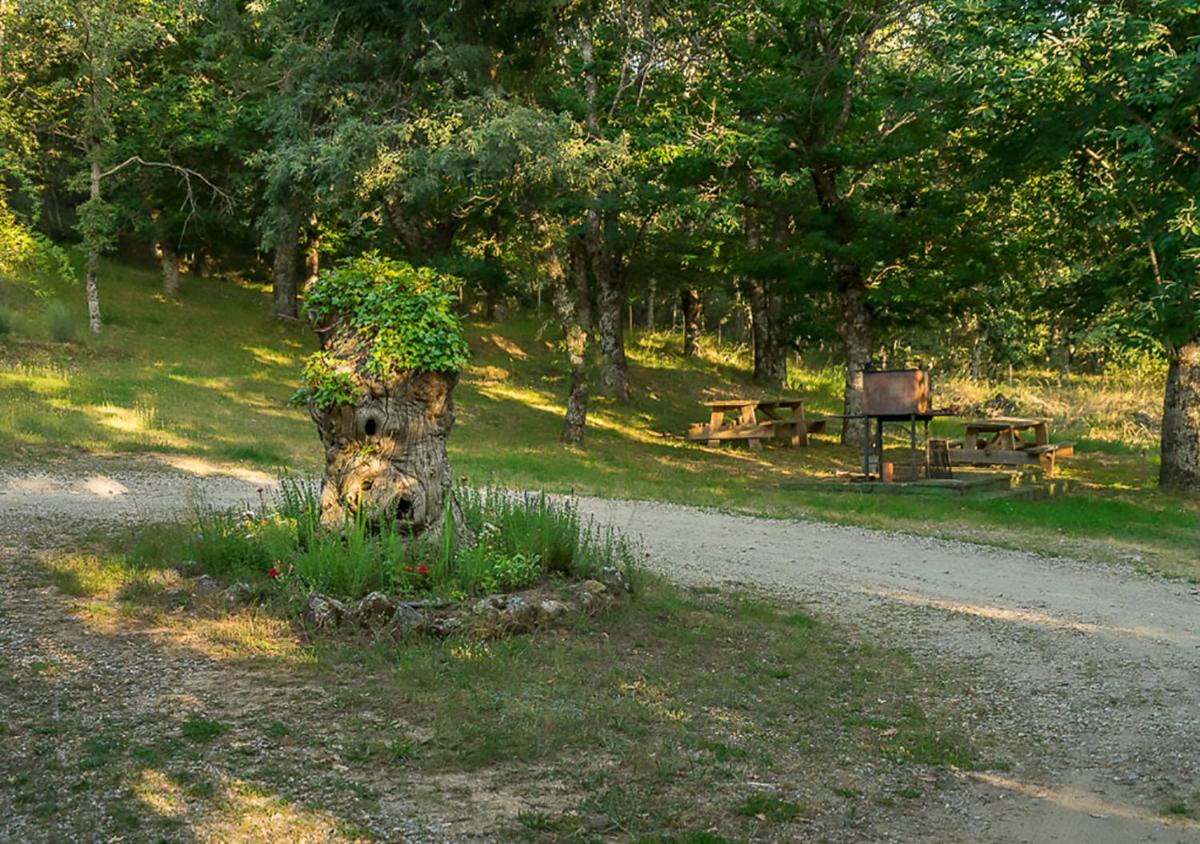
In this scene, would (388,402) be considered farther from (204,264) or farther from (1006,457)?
(204,264)

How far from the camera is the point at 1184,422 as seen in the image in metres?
17.2

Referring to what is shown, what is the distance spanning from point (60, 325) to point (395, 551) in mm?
19861

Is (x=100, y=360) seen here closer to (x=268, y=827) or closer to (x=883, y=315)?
(x=883, y=315)

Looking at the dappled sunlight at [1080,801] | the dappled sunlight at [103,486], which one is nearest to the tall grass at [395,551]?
the dappled sunlight at [1080,801]

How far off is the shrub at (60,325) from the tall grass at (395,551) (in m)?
17.4

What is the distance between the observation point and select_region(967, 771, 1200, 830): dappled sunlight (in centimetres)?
459

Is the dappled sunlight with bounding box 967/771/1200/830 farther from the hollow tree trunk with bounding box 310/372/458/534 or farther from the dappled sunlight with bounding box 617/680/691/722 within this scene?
the hollow tree trunk with bounding box 310/372/458/534

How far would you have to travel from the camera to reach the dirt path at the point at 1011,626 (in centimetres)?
484

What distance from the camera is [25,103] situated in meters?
26.3

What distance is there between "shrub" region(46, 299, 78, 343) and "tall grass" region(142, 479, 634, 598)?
17.4 m

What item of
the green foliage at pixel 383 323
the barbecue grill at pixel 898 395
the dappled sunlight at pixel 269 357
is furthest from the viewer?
the dappled sunlight at pixel 269 357

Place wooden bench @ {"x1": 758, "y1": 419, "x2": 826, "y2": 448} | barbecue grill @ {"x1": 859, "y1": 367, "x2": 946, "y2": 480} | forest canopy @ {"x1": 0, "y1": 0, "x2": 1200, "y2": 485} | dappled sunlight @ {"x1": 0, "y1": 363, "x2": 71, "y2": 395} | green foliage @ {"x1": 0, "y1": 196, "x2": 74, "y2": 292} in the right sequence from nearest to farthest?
1. forest canopy @ {"x1": 0, "y1": 0, "x2": 1200, "y2": 485}
2. barbecue grill @ {"x1": 859, "y1": 367, "x2": 946, "y2": 480}
3. green foliage @ {"x1": 0, "y1": 196, "x2": 74, "y2": 292}
4. dappled sunlight @ {"x1": 0, "y1": 363, "x2": 71, "y2": 395}
5. wooden bench @ {"x1": 758, "y1": 419, "x2": 826, "y2": 448}

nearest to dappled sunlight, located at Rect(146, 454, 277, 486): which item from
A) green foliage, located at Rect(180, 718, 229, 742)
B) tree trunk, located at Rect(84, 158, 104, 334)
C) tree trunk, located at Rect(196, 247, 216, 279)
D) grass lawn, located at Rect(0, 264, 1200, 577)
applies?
grass lawn, located at Rect(0, 264, 1200, 577)

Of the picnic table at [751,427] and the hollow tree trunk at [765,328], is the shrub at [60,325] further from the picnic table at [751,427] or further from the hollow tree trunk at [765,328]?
the hollow tree trunk at [765,328]
